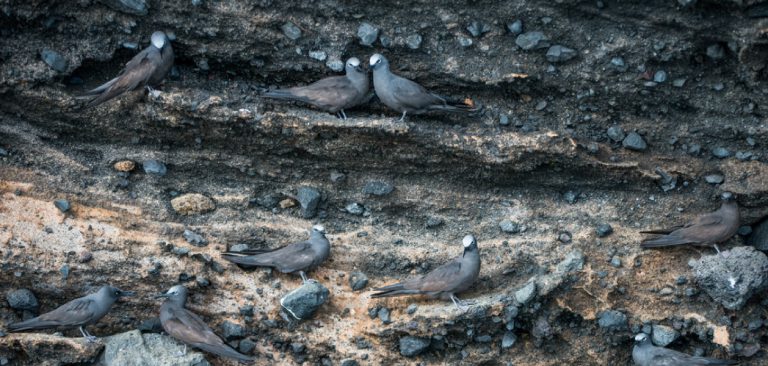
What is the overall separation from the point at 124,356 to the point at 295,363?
4.84 ft

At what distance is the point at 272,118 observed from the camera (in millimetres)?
10195

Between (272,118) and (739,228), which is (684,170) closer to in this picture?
(739,228)

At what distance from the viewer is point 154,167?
34.1 ft

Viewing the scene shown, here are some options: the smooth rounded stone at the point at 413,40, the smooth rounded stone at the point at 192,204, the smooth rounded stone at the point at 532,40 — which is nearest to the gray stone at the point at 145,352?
the smooth rounded stone at the point at 192,204

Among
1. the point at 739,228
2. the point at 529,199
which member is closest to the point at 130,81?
the point at 529,199

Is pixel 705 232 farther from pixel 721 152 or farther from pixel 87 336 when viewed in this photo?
pixel 87 336

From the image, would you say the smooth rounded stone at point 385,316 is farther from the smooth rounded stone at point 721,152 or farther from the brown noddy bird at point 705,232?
the smooth rounded stone at point 721,152

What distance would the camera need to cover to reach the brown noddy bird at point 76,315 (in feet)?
30.7

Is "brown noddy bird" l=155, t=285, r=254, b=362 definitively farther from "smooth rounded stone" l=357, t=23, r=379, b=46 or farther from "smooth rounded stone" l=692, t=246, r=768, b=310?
"smooth rounded stone" l=692, t=246, r=768, b=310

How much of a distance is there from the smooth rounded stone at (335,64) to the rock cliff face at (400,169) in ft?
0.12

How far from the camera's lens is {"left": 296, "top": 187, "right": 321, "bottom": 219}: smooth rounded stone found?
1038 cm

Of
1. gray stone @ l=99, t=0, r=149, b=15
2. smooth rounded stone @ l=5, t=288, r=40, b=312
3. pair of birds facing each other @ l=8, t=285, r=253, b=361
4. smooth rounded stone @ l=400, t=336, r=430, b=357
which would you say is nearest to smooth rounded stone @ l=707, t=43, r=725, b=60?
smooth rounded stone @ l=400, t=336, r=430, b=357

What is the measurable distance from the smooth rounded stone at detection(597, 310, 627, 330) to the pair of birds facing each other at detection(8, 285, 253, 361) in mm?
3099

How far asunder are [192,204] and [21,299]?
5.83 ft
